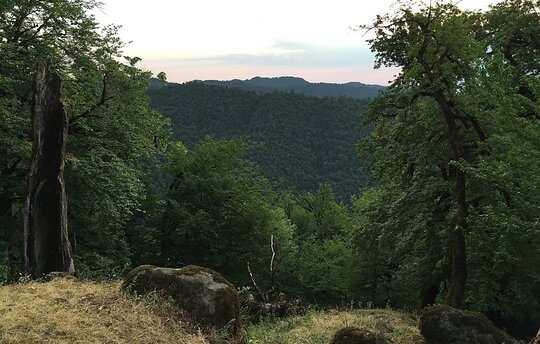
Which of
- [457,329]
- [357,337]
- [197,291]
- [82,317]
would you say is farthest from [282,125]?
[82,317]

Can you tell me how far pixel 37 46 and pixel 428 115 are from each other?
16074mm

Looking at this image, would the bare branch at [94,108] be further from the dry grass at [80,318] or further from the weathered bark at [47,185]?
the dry grass at [80,318]

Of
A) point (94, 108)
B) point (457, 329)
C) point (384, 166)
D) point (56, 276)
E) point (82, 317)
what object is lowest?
point (457, 329)

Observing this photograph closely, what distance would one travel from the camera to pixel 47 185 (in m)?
11.6

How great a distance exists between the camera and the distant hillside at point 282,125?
398 ft

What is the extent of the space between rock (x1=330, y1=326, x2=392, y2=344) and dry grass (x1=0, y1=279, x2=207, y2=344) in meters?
3.12

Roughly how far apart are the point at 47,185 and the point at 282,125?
143 m

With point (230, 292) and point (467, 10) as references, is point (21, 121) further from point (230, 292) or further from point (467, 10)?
point (467, 10)

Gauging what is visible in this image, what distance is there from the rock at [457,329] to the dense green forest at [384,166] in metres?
3.14

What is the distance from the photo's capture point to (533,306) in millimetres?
17016

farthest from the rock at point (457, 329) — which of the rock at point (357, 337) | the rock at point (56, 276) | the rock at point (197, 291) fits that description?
the rock at point (56, 276)

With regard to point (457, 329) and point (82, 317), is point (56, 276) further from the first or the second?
point (457, 329)

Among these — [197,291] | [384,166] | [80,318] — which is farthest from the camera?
[384,166]

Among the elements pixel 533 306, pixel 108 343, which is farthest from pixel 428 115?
pixel 108 343
